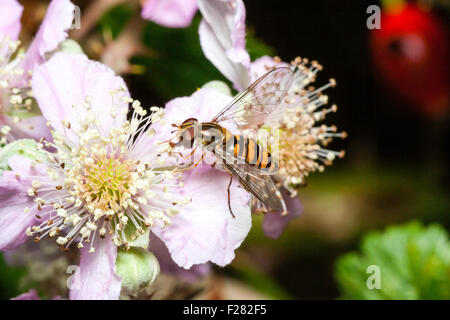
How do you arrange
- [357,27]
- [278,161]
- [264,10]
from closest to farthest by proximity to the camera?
1. [278,161]
2. [264,10]
3. [357,27]

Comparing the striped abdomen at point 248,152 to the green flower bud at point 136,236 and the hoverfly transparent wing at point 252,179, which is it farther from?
the green flower bud at point 136,236

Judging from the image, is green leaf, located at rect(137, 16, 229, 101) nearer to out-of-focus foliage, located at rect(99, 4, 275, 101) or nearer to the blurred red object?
out-of-focus foliage, located at rect(99, 4, 275, 101)

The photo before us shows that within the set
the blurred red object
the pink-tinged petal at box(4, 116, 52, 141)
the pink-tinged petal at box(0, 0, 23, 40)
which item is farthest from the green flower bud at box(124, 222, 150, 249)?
the blurred red object

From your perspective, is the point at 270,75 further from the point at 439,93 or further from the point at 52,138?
the point at 439,93

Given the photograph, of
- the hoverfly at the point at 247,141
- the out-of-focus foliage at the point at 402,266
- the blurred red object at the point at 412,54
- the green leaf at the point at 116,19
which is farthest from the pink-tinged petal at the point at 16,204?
the blurred red object at the point at 412,54

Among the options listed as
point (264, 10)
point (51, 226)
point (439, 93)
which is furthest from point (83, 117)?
point (439, 93)

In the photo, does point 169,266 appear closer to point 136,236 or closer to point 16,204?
point 136,236
